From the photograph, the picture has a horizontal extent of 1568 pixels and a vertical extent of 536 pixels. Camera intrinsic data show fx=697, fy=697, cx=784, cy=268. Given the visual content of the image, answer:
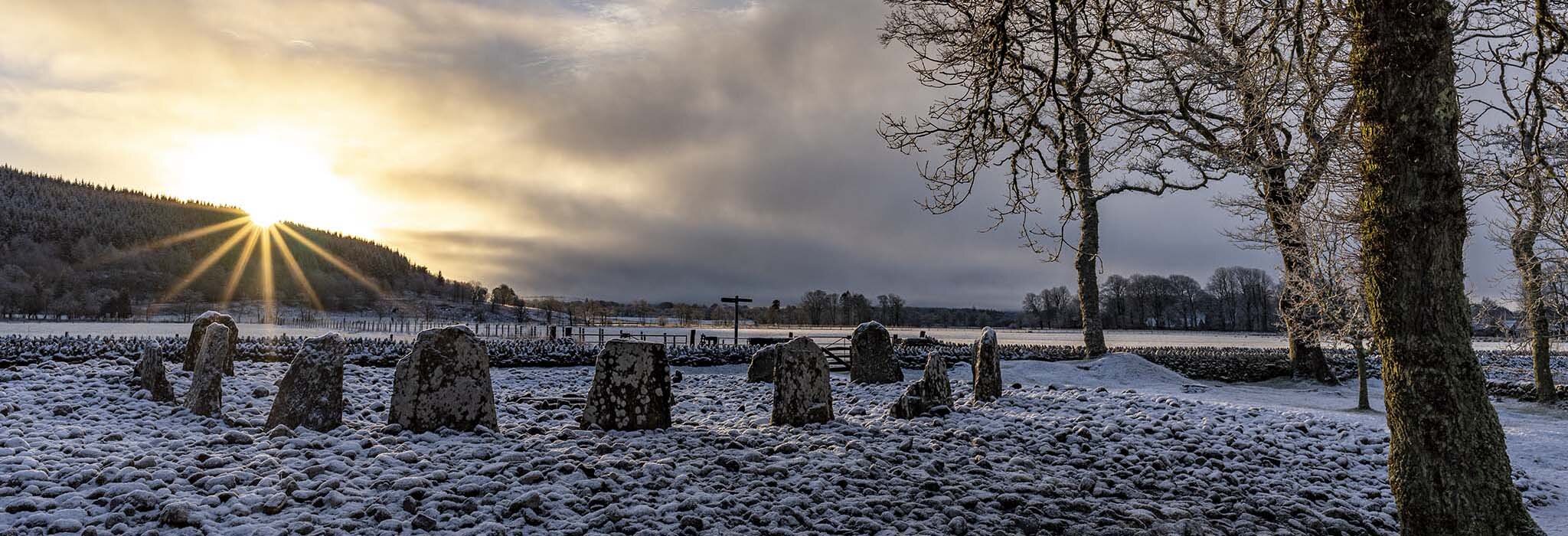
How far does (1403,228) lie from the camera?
3580 mm

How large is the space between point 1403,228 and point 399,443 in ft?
23.7

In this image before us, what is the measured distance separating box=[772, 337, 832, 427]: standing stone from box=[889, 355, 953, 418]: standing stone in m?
0.83

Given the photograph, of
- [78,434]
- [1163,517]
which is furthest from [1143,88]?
[78,434]

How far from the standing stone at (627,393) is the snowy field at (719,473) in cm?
29

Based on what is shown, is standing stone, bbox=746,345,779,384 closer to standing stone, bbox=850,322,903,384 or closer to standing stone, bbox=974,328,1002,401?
standing stone, bbox=850,322,903,384

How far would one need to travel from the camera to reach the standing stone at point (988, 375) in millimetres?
9516

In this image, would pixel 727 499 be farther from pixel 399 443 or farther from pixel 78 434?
pixel 78 434

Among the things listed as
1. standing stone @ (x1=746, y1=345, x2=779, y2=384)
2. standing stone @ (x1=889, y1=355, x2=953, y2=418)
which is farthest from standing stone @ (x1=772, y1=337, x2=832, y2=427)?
standing stone @ (x1=746, y1=345, x2=779, y2=384)

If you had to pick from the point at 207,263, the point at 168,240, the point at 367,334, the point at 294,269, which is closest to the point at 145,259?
the point at 207,263

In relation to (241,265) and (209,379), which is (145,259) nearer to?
(241,265)

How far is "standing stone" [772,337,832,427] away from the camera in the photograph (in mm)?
7527

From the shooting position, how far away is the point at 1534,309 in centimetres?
1199

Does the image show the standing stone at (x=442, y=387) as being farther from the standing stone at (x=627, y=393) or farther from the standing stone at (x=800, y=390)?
the standing stone at (x=800, y=390)

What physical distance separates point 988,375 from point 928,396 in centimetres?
170
